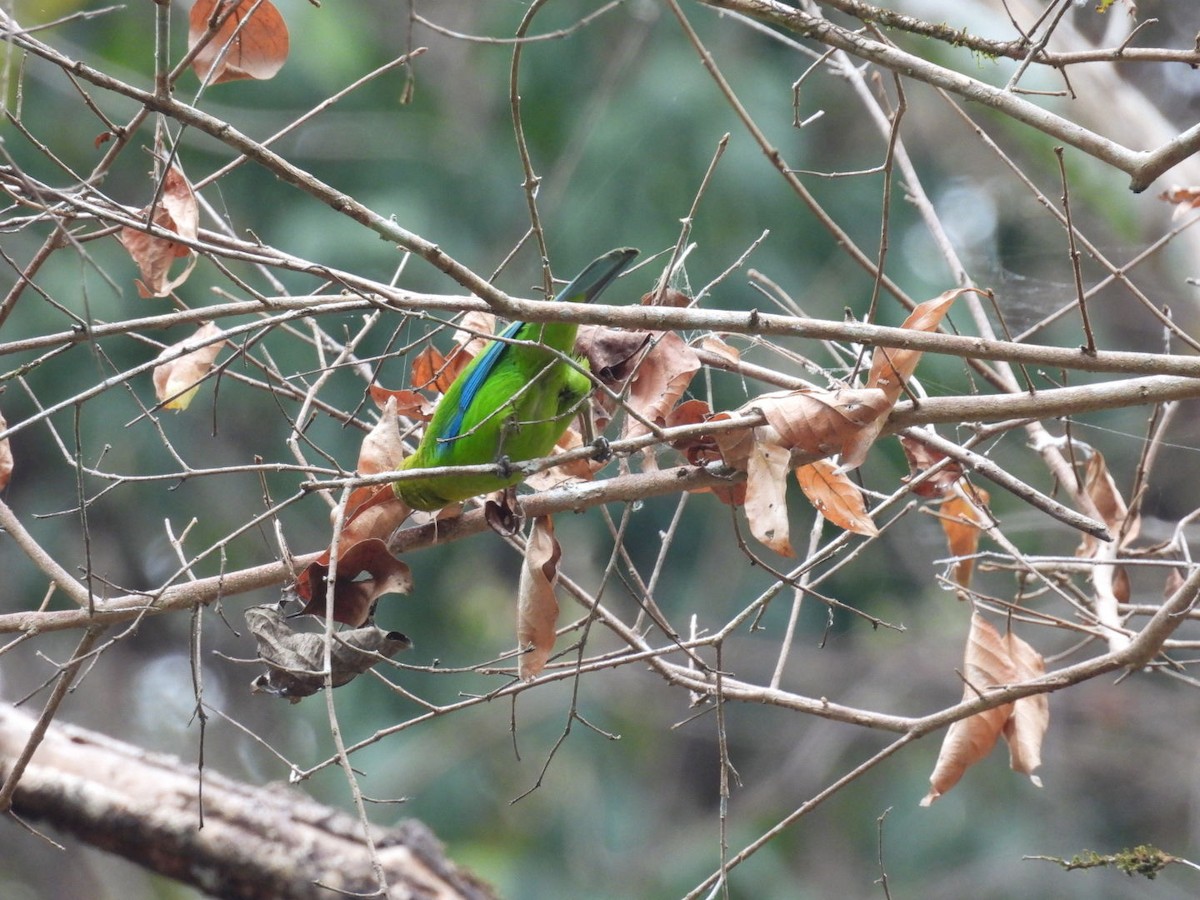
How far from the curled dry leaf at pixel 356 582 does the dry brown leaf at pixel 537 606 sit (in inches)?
11.9

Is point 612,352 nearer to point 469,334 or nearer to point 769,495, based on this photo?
point 469,334

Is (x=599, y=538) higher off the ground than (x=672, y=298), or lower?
lower

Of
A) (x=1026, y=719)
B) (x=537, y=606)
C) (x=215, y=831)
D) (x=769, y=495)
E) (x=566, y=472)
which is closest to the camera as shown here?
(x=769, y=495)

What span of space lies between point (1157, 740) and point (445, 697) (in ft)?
21.9

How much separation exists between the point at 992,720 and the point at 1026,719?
0.13 metres

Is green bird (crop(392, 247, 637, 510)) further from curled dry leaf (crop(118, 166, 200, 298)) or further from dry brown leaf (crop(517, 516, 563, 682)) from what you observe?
curled dry leaf (crop(118, 166, 200, 298))

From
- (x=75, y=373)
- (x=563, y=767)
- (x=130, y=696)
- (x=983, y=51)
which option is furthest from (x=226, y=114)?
(x=983, y=51)

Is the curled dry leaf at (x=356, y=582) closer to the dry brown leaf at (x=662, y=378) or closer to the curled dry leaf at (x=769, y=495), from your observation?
the dry brown leaf at (x=662, y=378)

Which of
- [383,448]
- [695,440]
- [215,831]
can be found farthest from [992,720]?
[215,831]

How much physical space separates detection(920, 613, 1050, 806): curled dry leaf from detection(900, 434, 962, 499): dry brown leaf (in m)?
0.36

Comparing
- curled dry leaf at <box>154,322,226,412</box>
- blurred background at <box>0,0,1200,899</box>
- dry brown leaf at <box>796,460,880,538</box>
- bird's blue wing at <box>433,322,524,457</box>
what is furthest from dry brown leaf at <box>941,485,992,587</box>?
blurred background at <box>0,0,1200,899</box>

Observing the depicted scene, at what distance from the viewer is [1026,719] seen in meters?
3.10

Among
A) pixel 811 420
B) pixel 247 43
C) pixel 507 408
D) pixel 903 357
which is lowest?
pixel 507 408

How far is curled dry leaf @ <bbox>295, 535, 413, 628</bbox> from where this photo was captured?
9.82 feet
